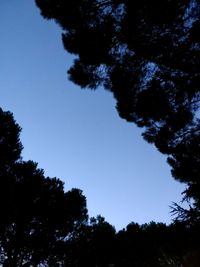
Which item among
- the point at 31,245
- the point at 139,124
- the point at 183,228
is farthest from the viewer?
the point at 31,245

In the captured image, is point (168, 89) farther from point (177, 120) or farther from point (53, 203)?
point (53, 203)

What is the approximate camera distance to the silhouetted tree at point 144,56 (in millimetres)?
8070

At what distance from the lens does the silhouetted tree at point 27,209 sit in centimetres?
1595

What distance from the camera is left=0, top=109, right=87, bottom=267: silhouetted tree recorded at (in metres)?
16.0

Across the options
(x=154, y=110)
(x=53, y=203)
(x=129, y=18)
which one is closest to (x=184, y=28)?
(x=129, y=18)

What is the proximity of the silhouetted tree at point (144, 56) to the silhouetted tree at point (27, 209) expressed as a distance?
→ 30.9ft

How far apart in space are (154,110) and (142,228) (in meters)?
24.2

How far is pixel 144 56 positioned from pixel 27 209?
11.7 metres

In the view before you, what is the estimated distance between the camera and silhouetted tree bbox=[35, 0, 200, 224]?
26.5 ft

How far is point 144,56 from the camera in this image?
8617mm

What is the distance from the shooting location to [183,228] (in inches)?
303

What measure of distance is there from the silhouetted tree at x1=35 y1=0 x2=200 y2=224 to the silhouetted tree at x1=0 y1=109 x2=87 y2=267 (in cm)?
942

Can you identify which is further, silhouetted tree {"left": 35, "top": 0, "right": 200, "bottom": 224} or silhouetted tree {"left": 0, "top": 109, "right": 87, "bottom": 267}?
silhouetted tree {"left": 0, "top": 109, "right": 87, "bottom": 267}

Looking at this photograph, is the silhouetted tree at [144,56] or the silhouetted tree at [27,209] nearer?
the silhouetted tree at [144,56]
